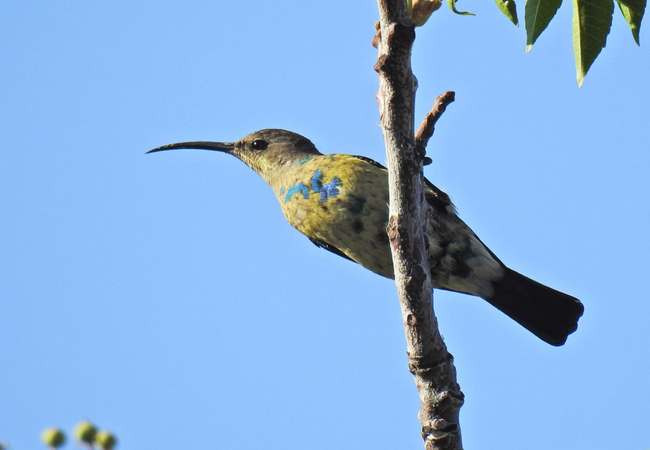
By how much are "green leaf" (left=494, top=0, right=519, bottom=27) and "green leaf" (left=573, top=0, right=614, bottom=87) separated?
9.6 inches

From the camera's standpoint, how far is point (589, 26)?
2889 mm

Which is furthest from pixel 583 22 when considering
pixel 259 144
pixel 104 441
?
pixel 259 144

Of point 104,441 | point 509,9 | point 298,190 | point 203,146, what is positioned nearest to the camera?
point 104,441

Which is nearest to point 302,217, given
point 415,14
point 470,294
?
point 470,294

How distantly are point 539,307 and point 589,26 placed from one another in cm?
365

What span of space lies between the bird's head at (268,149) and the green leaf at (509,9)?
357 cm

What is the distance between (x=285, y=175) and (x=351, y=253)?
3.18 ft

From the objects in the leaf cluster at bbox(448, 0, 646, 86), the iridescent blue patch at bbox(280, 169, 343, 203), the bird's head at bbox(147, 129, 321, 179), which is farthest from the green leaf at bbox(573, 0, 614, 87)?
the bird's head at bbox(147, 129, 321, 179)

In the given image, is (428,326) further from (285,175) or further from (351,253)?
(285,175)

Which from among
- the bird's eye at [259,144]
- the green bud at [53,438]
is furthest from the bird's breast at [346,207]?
the green bud at [53,438]

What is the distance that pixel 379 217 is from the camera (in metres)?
5.50

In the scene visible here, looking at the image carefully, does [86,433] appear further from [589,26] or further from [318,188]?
[318,188]

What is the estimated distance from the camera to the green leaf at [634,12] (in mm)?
2697

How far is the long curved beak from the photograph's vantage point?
7576mm
